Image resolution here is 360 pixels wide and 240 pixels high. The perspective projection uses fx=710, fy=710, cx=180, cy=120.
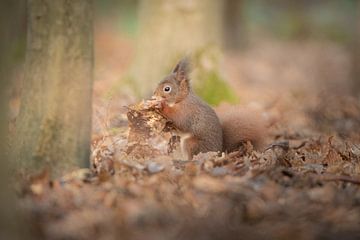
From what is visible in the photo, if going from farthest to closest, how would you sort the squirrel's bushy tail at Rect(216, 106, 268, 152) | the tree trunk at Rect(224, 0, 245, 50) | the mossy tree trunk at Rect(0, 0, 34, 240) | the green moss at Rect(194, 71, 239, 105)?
the tree trunk at Rect(224, 0, 245, 50)
the green moss at Rect(194, 71, 239, 105)
the squirrel's bushy tail at Rect(216, 106, 268, 152)
the mossy tree trunk at Rect(0, 0, 34, 240)

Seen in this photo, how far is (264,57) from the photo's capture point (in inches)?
754

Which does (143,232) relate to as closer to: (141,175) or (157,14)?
(141,175)

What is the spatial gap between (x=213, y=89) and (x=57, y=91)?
382 cm

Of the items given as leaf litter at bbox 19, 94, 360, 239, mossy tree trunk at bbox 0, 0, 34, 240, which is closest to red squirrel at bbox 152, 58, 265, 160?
leaf litter at bbox 19, 94, 360, 239

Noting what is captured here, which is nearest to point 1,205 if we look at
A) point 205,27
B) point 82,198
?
point 82,198

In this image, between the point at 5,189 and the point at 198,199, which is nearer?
the point at 5,189

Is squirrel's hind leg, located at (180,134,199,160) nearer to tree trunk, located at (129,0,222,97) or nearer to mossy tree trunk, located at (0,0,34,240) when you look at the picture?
mossy tree trunk, located at (0,0,34,240)

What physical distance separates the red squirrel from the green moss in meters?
2.20

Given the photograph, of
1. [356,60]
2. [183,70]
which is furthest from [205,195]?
[356,60]

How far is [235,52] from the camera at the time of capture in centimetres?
1967

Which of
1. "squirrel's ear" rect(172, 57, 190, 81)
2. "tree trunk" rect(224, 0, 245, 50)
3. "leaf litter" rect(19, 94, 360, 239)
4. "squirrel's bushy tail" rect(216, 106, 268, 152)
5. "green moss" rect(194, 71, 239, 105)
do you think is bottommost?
"leaf litter" rect(19, 94, 360, 239)

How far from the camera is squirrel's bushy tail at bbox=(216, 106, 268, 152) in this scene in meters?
6.41

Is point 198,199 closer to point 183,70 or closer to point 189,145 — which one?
point 189,145

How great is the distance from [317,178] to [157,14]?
4.95 metres
